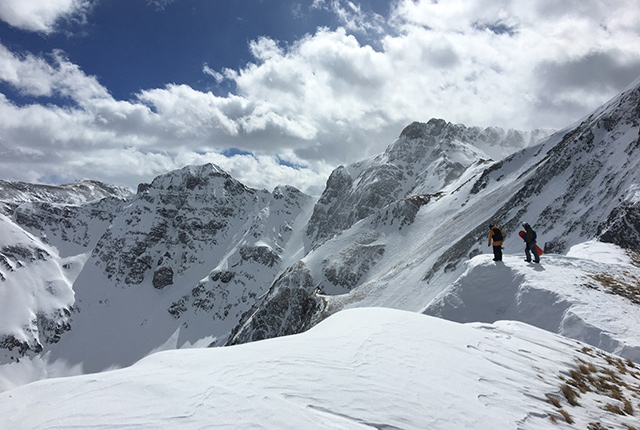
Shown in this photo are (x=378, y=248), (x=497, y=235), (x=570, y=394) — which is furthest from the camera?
(x=378, y=248)

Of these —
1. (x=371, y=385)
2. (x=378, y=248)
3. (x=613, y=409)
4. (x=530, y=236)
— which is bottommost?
(x=378, y=248)

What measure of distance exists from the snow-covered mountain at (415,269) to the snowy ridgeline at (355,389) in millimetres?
4609

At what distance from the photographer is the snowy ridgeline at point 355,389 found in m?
5.41

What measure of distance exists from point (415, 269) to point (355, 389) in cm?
5020

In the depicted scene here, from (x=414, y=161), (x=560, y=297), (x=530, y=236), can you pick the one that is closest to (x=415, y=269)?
(x=530, y=236)

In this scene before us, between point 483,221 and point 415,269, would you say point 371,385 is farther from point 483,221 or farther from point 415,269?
point 483,221

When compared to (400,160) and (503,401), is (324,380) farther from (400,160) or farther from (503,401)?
(400,160)

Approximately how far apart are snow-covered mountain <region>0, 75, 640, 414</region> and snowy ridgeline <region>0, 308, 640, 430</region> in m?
4.61

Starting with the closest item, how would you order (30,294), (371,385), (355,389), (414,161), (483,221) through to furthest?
(355,389)
(371,385)
(483,221)
(30,294)
(414,161)

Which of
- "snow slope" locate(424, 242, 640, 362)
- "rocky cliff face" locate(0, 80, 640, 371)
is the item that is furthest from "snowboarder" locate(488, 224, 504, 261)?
"rocky cliff face" locate(0, 80, 640, 371)

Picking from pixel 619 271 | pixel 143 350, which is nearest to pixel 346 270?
pixel 619 271

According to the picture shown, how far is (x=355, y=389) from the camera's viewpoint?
6.60 meters

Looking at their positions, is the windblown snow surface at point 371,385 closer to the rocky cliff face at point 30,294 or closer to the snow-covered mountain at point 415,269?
the snow-covered mountain at point 415,269

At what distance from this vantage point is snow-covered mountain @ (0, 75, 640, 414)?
16.5 meters
